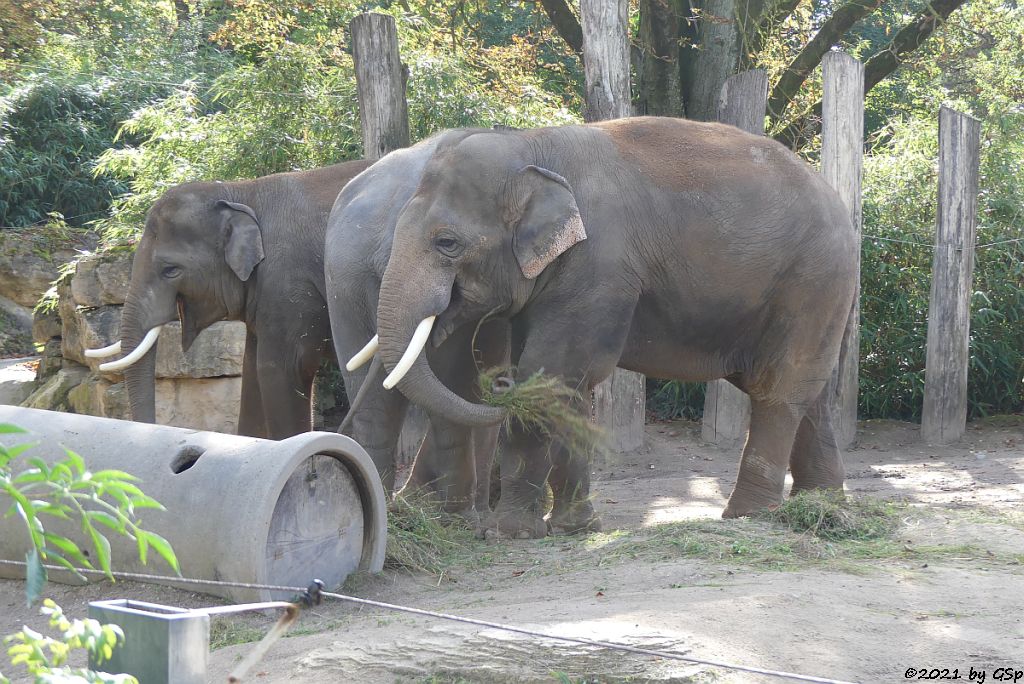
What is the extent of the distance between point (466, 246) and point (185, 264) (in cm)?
271

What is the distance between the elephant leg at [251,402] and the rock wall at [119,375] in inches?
33.2

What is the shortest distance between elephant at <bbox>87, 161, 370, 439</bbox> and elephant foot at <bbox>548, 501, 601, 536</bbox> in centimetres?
206

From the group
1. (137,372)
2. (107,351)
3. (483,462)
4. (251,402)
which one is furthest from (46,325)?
(483,462)

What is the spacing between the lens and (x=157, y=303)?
8227mm

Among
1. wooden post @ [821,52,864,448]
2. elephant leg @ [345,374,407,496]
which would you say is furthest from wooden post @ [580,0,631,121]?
elephant leg @ [345,374,407,496]

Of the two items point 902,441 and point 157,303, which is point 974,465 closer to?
point 902,441

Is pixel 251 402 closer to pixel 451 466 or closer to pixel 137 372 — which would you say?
pixel 137 372

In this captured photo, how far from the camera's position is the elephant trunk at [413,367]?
20.2ft

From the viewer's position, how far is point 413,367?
20.4 feet

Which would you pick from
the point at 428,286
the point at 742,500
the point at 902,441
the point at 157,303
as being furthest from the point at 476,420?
the point at 902,441

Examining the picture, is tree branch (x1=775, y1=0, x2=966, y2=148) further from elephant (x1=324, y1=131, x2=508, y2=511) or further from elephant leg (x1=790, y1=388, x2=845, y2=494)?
elephant (x1=324, y1=131, x2=508, y2=511)

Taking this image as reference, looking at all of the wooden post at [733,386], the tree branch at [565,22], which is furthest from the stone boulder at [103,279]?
the tree branch at [565,22]

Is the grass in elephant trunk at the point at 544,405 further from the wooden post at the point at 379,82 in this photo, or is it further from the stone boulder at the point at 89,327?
the stone boulder at the point at 89,327

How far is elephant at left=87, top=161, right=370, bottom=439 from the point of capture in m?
8.09
